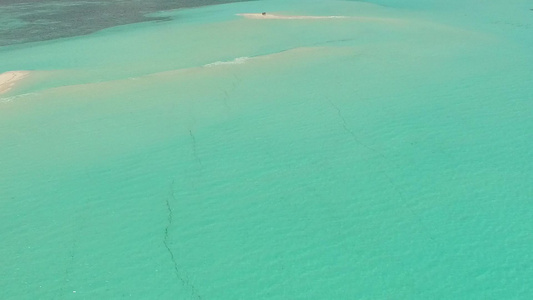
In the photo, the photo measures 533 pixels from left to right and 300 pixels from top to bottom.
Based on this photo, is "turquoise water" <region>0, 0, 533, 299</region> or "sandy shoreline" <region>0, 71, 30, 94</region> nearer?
"turquoise water" <region>0, 0, 533, 299</region>

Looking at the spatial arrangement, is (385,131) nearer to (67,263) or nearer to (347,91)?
(347,91)

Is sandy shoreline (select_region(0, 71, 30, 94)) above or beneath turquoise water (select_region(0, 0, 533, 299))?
beneath

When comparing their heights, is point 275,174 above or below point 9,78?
above

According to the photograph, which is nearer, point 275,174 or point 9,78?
point 275,174

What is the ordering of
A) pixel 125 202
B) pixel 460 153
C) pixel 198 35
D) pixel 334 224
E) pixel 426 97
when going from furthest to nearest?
pixel 198 35 → pixel 426 97 → pixel 460 153 → pixel 125 202 → pixel 334 224

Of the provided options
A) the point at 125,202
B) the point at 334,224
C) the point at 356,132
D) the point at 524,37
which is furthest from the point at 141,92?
the point at 524,37
